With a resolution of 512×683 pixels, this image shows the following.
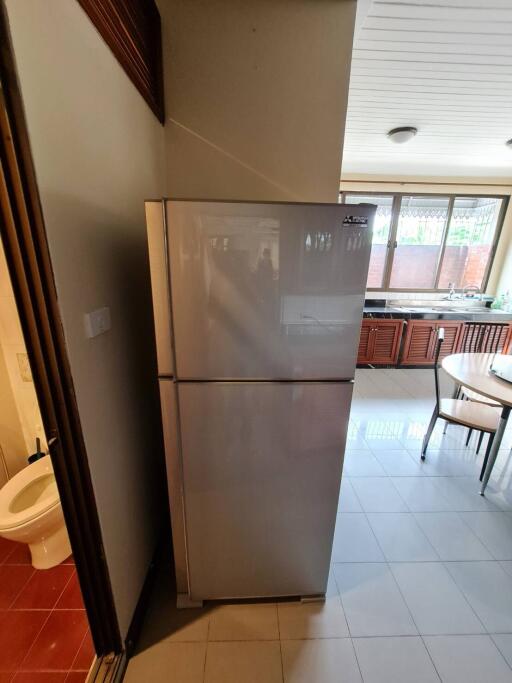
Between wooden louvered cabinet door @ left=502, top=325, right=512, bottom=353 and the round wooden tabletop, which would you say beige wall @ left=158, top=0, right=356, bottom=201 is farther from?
wooden louvered cabinet door @ left=502, top=325, right=512, bottom=353

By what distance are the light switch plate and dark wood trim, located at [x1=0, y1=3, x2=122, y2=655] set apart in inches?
4.9

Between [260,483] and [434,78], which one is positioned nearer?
[260,483]

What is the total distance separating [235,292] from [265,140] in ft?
3.69

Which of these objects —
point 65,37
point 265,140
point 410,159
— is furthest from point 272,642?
point 410,159

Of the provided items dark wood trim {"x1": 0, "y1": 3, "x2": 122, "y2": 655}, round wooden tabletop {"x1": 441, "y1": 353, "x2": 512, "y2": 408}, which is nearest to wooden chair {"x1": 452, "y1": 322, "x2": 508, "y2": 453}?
round wooden tabletop {"x1": 441, "y1": 353, "x2": 512, "y2": 408}

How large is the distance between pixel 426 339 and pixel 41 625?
481 centimetres

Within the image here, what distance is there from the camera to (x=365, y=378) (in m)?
4.17

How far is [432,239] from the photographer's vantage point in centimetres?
463

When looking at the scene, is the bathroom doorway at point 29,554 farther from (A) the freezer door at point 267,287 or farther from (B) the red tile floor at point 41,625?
(A) the freezer door at point 267,287

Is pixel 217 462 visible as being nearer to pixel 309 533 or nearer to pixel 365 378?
pixel 309 533

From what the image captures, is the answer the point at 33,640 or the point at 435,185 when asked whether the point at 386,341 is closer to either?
the point at 435,185

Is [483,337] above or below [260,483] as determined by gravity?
below

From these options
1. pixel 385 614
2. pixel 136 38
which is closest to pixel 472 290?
pixel 385 614

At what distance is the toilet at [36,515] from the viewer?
1.39 m
